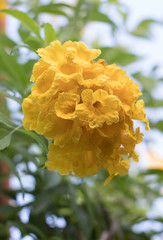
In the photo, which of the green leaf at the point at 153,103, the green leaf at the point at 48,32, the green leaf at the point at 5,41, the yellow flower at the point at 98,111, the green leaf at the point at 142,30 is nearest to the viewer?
the yellow flower at the point at 98,111

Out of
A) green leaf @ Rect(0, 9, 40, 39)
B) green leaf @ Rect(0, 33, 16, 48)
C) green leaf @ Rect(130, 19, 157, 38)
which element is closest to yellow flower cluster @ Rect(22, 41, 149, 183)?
green leaf @ Rect(0, 9, 40, 39)

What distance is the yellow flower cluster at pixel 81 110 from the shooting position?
0.38 metres

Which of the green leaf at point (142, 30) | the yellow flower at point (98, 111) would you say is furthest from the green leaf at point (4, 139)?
the green leaf at point (142, 30)

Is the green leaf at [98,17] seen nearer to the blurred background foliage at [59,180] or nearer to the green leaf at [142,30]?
the blurred background foliage at [59,180]

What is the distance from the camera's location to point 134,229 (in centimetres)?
85

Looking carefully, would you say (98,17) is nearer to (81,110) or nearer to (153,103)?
(153,103)

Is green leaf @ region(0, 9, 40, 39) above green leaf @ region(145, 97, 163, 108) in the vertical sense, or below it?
below

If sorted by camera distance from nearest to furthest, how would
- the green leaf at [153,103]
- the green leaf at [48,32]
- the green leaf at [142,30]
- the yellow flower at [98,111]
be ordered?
the yellow flower at [98,111] → the green leaf at [48,32] → the green leaf at [153,103] → the green leaf at [142,30]

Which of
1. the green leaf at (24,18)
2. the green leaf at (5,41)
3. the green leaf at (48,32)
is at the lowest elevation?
the green leaf at (48,32)

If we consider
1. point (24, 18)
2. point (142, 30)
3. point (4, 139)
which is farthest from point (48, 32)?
point (142, 30)

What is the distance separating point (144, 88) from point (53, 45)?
16.7 inches

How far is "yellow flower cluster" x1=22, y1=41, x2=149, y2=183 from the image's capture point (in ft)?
1.23

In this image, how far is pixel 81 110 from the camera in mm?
363

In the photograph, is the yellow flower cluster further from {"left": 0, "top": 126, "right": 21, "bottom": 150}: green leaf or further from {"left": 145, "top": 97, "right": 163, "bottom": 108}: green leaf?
{"left": 145, "top": 97, "right": 163, "bottom": 108}: green leaf
